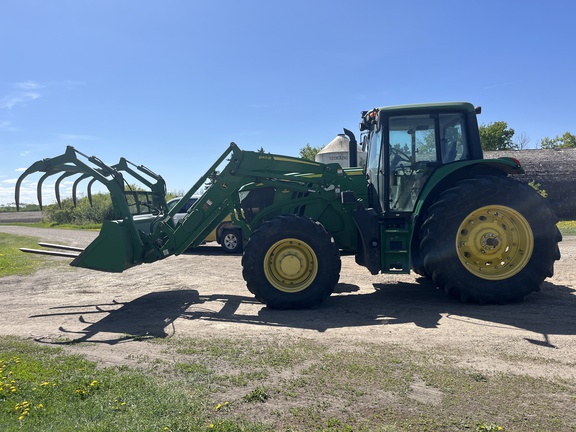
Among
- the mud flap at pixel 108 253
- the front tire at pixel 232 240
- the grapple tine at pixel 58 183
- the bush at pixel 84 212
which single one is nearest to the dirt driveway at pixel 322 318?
the mud flap at pixel 108 253

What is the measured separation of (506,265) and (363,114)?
11.0ft

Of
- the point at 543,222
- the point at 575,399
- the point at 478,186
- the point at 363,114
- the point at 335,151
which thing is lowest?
the point at 575,399

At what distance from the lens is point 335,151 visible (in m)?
22.5

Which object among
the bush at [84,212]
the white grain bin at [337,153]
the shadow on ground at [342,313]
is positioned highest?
the white grain bin at [337,153]

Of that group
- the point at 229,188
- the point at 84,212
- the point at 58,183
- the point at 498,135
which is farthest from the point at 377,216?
the point at 498,135

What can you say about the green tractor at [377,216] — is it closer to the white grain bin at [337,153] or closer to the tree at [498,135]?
the white grain bin at [337,153]

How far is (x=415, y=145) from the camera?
641 centimetres

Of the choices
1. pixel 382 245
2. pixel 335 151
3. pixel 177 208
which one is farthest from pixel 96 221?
pixel 382 245

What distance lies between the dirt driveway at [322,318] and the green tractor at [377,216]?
0.45 m

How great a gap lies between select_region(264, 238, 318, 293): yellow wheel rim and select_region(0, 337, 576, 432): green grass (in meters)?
1.69

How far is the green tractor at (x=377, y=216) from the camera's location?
5.66 metres

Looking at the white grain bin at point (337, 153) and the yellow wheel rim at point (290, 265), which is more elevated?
the white grain bin at point (337, 153)

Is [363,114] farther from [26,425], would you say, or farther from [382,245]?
[26,425]

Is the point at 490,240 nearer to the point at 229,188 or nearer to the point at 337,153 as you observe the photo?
the point at 229,188
